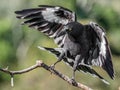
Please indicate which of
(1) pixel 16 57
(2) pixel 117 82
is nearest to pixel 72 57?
(2) pixel 117 82

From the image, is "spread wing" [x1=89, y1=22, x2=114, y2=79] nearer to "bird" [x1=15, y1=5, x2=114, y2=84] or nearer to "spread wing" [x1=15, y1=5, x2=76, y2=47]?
"bird" [x1=15, y1=5, x2=114, y2=84]

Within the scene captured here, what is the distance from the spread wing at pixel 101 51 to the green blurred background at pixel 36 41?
9.42m

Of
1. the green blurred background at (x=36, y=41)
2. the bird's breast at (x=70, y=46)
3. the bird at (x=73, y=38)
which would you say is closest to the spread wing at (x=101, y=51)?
the bird at (x=73, y=38)

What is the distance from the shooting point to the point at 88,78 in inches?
551

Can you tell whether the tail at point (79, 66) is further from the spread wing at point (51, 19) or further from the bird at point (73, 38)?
the spread wing at point (51, 19)

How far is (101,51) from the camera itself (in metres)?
4.04

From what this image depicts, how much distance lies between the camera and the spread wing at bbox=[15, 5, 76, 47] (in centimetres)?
424

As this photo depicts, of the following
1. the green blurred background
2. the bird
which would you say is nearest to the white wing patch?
the bird

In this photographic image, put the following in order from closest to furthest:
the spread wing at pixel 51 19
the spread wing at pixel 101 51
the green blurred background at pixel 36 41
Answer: the spread wing at pixel 101 51 → the spread wing at pixel 51 19 → the green blurred background at pixel 36 41

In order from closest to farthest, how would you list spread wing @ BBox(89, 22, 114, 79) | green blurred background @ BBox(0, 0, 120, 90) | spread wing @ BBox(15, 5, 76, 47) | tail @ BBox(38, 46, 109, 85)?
A: spread wing @ BBox(89, 22, 114, 79), tail @ BBox(38, 46, 109, 85), spread wing @ BBox(15, 5, 76, 47), green blurred background @ BBox(0, 0, 120, 90)

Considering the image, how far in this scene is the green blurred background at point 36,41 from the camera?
15102 mm

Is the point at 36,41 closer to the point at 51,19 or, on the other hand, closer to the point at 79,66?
the point at 51,19

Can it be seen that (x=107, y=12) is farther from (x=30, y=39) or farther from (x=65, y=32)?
(x=65, y=32)

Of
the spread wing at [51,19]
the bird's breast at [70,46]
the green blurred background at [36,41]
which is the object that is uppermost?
the spread wing at [51,19]
